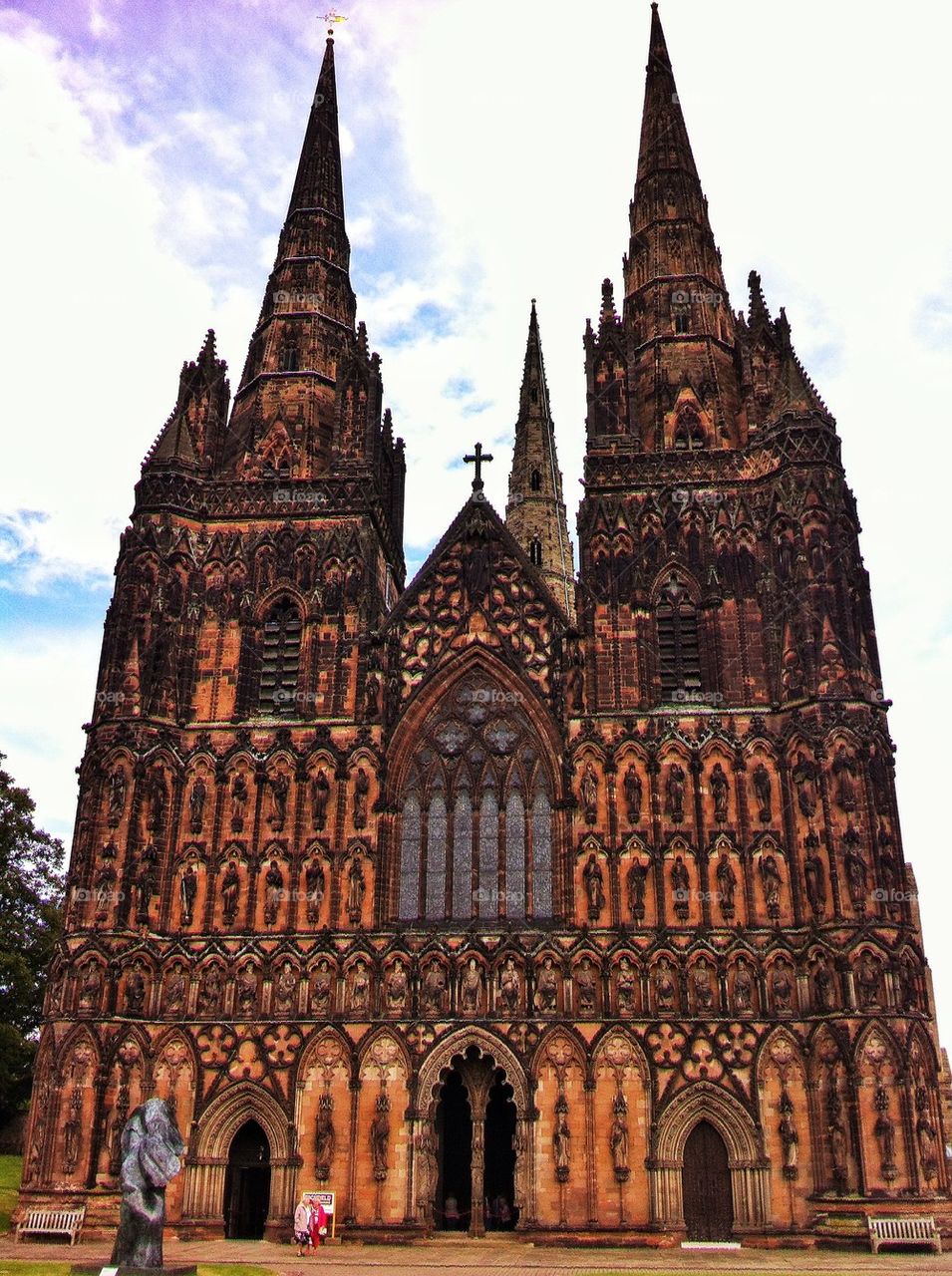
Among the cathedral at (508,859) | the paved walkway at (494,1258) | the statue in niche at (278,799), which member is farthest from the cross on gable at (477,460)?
the paved walkway at (494,1258)

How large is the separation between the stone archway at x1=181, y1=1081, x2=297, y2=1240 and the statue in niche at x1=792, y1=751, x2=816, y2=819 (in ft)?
49.1

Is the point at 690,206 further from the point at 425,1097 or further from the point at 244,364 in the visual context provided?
the point at 425,1097

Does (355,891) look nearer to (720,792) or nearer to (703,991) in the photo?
(703,991)

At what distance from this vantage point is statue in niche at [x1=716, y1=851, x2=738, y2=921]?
98.9 feet

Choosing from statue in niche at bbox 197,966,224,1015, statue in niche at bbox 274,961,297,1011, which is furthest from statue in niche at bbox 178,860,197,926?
statue in niche at bbox 274,961,297,1011

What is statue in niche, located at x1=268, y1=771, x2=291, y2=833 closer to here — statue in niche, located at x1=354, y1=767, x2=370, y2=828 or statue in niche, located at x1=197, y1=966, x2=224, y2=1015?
statue in niche, located at x1=354, y1=767, x2=370, y2=828

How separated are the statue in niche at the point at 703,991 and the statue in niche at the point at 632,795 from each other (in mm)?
4071

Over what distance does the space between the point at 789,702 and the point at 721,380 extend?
1207cm

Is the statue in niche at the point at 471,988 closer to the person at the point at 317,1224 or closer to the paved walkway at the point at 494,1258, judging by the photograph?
the paved walkway at the point at 494,1258

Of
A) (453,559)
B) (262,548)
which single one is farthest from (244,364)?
(453,559)

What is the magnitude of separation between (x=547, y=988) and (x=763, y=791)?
7.49 meters

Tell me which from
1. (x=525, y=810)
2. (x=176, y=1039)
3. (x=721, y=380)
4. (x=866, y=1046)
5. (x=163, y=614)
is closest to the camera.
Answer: (x=866, y=1046)

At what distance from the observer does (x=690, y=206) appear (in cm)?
4269

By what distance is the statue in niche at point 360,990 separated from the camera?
1185 inches
